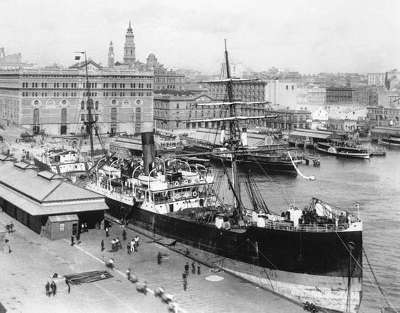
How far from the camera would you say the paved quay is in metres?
25.5

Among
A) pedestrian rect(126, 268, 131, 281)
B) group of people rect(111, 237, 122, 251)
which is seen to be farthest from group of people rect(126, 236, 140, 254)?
pedestrian rect(126, 268, 131, 281)

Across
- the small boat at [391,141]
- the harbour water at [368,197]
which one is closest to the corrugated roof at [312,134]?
the harbour water at [368,197]

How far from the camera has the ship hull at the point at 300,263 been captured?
95.8 ft

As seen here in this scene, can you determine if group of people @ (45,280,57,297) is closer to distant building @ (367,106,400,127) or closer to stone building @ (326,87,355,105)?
distant building @ (367,106,400,127)

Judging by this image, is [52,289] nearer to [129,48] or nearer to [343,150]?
[343,150]

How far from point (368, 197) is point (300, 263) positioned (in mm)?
33796

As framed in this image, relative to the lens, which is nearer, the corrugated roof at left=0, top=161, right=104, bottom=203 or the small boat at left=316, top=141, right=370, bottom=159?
the corrugated roof at left=0, top=161, right=104, bottom=203

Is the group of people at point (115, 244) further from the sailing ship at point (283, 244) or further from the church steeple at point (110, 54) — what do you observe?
the church steeple at point (110, 54)

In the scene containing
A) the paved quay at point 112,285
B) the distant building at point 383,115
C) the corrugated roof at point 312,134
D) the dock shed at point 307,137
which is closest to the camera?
the paved quay at point 112,285

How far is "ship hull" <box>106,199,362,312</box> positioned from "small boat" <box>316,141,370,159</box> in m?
70.4

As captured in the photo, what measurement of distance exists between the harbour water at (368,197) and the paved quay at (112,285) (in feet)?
24.9

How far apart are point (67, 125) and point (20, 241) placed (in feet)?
254

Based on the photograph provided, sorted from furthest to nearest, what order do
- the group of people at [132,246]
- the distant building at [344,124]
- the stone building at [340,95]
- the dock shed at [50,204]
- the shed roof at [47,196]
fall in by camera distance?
the stone building at [340,95], the distant building at [344,124], the shed roof at [47,196], the dock shed at [50,204], the group of people at [132,246]

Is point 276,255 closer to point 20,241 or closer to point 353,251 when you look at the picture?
point 353,251
